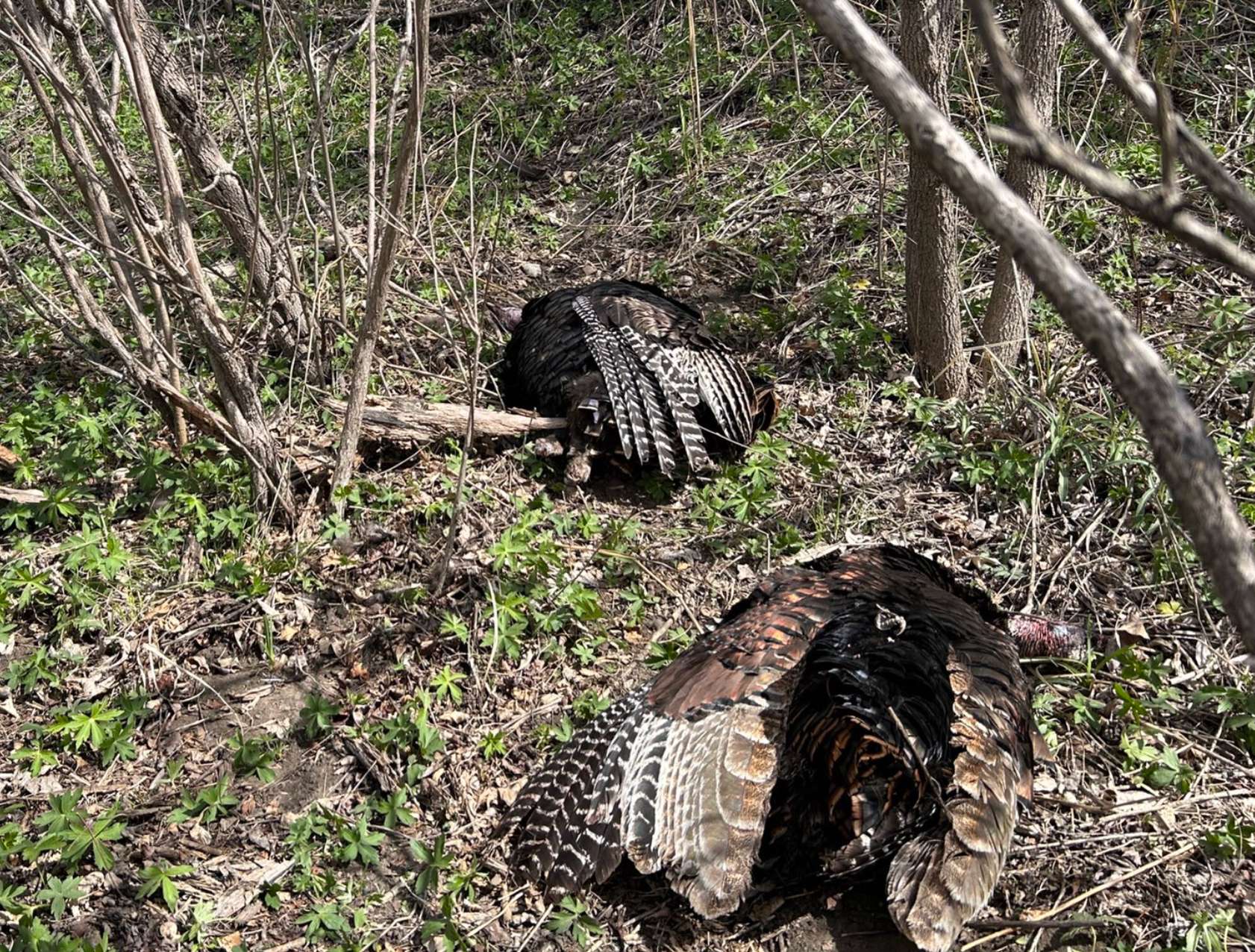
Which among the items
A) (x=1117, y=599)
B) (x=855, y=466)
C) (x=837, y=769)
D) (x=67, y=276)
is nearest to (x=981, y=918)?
(x=837, y=769)

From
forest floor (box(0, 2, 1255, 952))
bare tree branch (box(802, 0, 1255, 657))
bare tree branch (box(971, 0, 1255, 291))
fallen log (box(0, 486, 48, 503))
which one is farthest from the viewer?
fallen log (box(0, 486, 48, 503))

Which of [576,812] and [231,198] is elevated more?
[231,198]

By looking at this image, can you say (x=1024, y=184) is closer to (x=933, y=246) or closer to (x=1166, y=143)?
(x=933, y=246)

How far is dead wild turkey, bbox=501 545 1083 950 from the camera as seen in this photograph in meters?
3.12

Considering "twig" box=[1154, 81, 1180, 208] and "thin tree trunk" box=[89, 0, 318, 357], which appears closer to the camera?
"twig" box=[1154, 81, 1180, 208]

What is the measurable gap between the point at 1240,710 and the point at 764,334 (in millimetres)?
3210

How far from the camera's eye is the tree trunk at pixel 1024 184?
4980 millimetres

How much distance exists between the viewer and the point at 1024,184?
17.1ft

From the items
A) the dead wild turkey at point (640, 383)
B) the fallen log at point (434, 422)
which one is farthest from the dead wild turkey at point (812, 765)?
the fallen log at point (434, 422)

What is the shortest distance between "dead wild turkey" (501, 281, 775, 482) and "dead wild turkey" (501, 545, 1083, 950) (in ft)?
4.97

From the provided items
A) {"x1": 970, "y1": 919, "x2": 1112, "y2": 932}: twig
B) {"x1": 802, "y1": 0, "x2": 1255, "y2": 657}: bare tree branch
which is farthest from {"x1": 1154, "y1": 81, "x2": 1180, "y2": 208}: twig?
{"x1": 970, "y1": 919, "x2": 1112, "y2": 932}: twig

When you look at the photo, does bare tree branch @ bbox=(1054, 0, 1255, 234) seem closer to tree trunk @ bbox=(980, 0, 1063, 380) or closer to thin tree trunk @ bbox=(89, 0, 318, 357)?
tree trunk @ bbox=(980, 0, 1063, 380)

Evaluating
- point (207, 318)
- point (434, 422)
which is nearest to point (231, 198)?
point (207, 318)

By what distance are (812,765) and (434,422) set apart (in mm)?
2655
